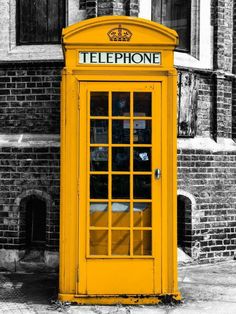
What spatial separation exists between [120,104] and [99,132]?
0.36 meters

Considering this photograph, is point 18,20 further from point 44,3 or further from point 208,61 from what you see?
point 208,61

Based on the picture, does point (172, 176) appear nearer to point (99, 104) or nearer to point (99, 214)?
point (99, 214)

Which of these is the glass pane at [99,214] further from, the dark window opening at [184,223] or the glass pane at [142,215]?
the dark window opening at [184,223]

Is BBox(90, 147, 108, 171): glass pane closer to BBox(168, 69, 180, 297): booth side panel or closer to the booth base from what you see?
BBox(168, 69, 180, 297): booth side panel

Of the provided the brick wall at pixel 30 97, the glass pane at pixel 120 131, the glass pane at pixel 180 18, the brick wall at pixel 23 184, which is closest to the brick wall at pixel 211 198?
the glass pane at pixel 180 18

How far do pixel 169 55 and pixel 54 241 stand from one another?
3200mm

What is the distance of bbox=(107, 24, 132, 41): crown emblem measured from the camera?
5.80 metres

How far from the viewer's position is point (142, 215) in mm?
5902

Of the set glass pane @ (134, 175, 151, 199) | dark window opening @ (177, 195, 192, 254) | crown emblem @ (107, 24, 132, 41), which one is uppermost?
crown emblem @ (107, 24, 132, 41)

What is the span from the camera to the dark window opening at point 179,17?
844 centimetres

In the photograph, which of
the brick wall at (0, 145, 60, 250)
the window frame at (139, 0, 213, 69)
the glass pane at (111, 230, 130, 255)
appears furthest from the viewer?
the window frame at (139, 0, 213, 69)

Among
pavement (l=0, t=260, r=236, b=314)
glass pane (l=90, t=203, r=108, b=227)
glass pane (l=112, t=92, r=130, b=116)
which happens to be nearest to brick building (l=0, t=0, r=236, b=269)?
pavement (l=0, t=260, r=236, b=314)

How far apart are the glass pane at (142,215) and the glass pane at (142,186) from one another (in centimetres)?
9

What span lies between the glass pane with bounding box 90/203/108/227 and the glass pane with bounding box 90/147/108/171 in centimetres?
38
